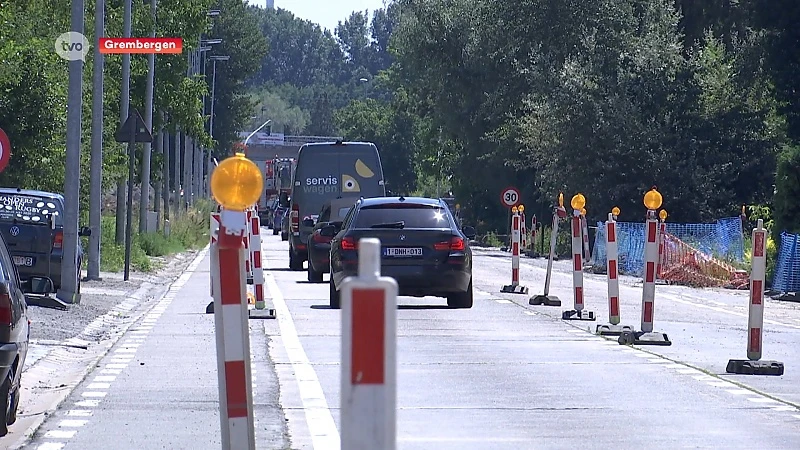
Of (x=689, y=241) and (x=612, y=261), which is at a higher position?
(x=612, y=261)

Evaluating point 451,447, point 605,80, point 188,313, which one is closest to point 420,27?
point 605,80

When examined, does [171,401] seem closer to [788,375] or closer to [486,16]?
[788,375]

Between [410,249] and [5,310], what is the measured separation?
1211 cm

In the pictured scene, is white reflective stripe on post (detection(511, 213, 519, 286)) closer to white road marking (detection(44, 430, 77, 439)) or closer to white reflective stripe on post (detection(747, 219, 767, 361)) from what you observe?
white reflective stripe on post (detection(747, 219, 767, 361))

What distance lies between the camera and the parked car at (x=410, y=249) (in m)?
20.8

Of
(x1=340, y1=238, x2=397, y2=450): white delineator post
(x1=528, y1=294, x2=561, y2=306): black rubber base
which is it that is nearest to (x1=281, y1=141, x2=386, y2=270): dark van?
(x1=528, y1=294, x2=561, y2=306): black rubber base

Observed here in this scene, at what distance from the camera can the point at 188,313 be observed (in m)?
20.8

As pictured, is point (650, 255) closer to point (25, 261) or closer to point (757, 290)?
point (757, 290)

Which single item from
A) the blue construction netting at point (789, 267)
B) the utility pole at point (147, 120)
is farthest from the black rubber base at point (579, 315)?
the utility pole at point (147, 120)

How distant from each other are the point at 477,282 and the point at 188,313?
11125mm

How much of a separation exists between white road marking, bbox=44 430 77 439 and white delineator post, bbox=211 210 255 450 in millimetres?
2791

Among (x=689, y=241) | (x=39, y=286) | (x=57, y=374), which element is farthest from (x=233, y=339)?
(x=689, y=241)

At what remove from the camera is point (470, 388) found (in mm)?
11797

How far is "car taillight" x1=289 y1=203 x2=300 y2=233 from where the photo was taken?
1377 inches
